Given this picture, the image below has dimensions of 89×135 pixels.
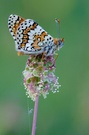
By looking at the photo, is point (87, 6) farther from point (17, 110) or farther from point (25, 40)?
point (25, 40)

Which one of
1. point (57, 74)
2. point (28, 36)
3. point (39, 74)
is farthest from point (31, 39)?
point (57, 74)

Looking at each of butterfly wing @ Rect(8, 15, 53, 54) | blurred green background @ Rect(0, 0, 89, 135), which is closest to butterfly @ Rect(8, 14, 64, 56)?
butterfly wing @ Rect(8, 15, 53, 54)

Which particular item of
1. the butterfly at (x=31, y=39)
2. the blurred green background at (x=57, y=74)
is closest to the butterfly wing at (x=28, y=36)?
the butterfly at (x=31, y=39)

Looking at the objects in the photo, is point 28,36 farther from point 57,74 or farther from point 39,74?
point 57,74

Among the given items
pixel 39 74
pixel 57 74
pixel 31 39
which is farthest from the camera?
pixel 57 74

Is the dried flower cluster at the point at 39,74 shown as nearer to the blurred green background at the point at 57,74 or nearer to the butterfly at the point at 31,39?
the butterfly at the point at 31,39
